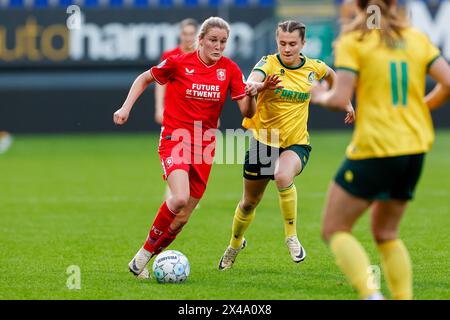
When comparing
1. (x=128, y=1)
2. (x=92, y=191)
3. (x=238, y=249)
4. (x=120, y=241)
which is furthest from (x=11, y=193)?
(x=128, y=1)

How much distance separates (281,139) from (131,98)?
1.56 meters

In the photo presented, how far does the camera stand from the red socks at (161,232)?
303 inches

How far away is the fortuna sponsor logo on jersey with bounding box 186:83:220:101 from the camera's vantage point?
782cm

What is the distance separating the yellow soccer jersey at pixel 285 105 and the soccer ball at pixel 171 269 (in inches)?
59.7

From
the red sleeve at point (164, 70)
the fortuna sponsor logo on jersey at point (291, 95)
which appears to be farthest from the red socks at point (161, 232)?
the fortuna sponsor logo on jersey at point (291, 95)

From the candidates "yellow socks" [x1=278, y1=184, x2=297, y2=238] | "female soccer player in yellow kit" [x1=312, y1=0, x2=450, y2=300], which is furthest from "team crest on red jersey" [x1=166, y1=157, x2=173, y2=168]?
"female soccer player in yellow kit" [x1=312, y1=0, x2=450, y2=300]

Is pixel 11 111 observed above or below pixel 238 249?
below

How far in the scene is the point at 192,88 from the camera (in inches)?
308

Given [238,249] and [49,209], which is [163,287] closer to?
[238,249]

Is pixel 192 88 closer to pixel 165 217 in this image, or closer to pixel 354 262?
pixel 165 217

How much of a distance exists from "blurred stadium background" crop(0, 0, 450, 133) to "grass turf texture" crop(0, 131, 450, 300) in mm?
5449

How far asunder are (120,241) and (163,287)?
2640 millimetres

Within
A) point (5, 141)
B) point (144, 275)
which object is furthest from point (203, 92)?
point (5, 141)
